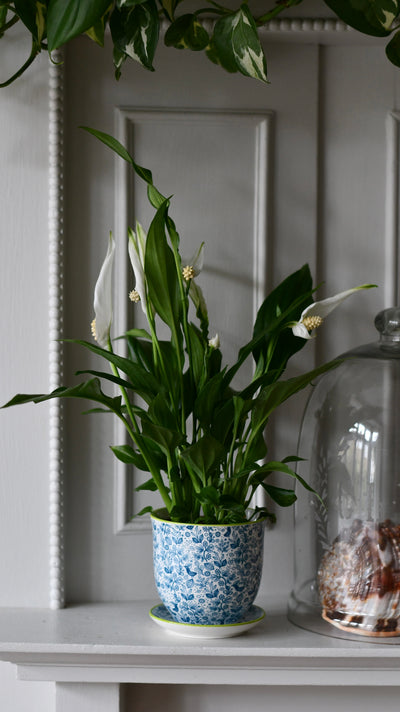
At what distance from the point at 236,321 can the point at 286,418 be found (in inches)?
5.6

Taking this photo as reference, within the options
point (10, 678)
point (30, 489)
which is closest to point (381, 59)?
point (30, 489)

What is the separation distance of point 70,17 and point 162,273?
281 millimetres

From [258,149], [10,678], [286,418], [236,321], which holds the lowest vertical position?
[10,678]

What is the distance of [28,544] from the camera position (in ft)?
3.17

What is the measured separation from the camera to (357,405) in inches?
36.3

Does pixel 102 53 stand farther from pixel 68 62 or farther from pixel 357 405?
pixel 357 405

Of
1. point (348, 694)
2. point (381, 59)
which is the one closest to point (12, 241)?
point (381, 59)

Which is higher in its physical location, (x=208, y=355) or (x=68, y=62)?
(x=68, y=62)

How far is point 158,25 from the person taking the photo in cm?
84

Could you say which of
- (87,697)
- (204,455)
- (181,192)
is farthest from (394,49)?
(87,697)

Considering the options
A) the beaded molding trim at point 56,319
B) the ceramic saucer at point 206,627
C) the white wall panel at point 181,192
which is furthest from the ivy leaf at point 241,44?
the ceramic saucer at point 206,627

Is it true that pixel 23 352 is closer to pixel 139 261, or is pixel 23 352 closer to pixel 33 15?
pixel 139 261

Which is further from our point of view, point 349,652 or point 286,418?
point 286,418

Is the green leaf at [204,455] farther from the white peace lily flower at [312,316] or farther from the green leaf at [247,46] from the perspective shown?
the green leaf at [247,46]
